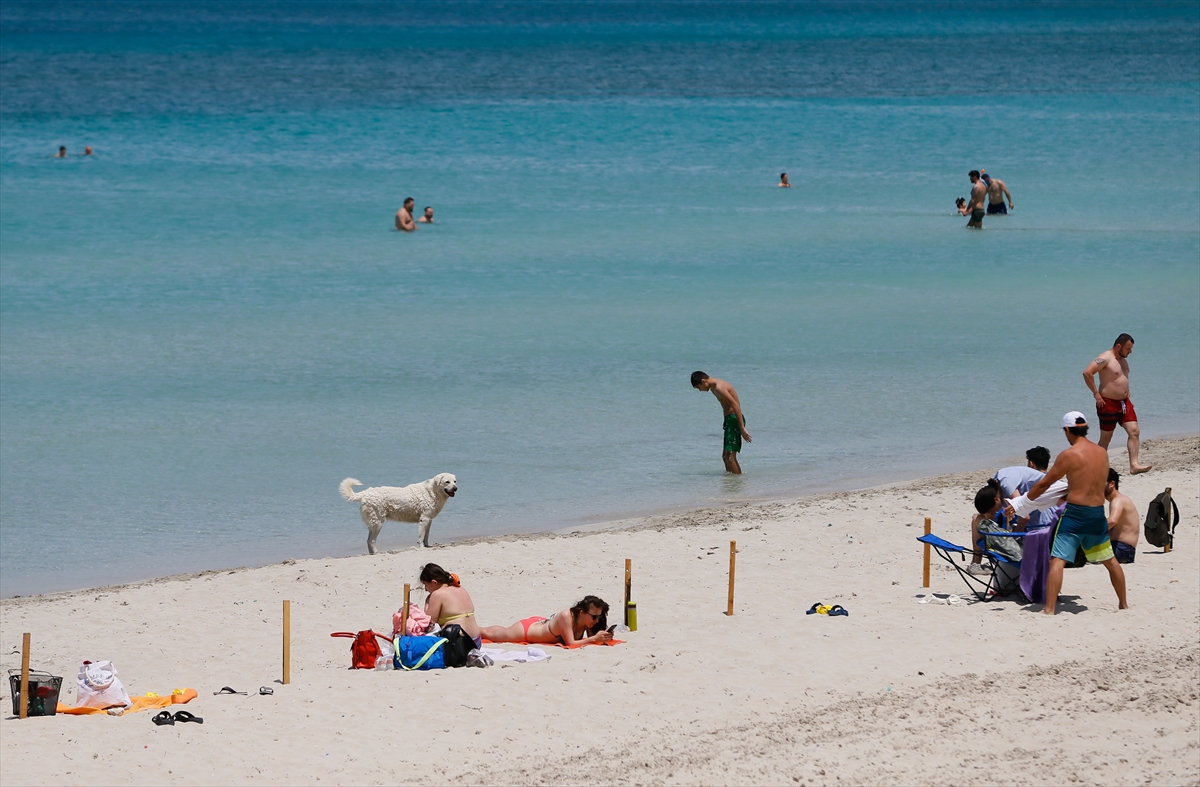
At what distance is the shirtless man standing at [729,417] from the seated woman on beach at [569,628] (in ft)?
16.7

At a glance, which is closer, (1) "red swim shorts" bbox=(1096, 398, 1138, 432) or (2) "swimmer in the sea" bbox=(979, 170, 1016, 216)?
(1) "red swim shorts" bbox=(1096, 398, 1138, 432)

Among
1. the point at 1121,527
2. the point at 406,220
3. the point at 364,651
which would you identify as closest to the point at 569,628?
the point at 364,651

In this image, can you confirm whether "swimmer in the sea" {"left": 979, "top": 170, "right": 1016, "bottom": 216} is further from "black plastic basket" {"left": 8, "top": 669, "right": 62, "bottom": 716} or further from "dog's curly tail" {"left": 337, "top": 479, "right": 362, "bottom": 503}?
"black plastic basket" {"left": 8, "top": 669, "right": 62, "bottom": 716}

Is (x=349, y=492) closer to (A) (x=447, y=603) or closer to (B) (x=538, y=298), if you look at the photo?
(A) (x=447, y=603)

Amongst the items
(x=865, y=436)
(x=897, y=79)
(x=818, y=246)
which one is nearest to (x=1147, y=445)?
(x=865, y=436)

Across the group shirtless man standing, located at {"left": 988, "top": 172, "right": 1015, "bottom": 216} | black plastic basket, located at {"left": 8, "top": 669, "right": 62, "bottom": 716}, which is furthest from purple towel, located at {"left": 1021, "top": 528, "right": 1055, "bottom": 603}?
shirtless man standing, located at {"left": 988, "top": 172, "right": 1015, "bottom": 216}

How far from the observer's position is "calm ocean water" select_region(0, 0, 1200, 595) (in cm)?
1531

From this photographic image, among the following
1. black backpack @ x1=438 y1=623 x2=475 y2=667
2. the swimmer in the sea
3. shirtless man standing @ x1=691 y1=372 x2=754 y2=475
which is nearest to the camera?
black backpack @ x1=438 y1=623 x2=475 y2=667

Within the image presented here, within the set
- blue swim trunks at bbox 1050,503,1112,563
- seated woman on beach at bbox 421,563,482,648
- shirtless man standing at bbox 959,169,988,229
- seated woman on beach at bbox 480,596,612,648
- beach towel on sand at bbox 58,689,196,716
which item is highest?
shirtless man standing at bbox 959,169,988,229

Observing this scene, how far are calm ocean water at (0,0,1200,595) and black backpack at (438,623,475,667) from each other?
4069 mm

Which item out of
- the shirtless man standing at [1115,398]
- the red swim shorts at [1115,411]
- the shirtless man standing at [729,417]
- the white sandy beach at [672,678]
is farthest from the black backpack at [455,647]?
the red swim shorts at [1115,411]

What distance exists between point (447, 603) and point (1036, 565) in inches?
158

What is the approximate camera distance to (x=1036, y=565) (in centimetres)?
1009

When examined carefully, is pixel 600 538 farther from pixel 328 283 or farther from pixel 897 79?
pixel 897 79
